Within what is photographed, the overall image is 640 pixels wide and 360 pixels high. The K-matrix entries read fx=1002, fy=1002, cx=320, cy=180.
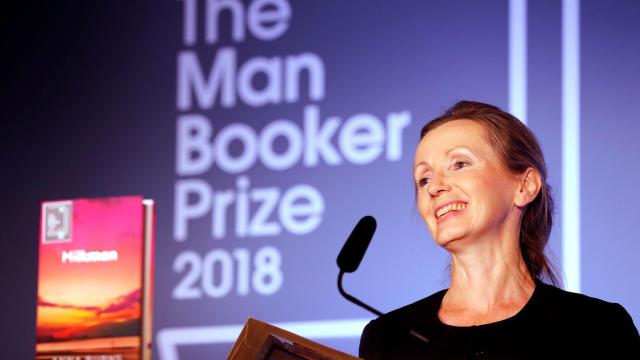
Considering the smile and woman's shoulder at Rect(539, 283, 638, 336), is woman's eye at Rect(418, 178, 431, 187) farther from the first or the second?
woman's shoulder at Rect(539, 283, 638, 336)

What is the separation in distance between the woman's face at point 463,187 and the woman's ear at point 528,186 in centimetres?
2

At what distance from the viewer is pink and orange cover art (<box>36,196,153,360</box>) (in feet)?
12.2

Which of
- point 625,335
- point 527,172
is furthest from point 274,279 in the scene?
point 625,335

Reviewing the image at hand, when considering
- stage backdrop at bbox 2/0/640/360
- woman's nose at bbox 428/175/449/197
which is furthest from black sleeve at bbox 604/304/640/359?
stage backdrop at bbox 2/0/640/360

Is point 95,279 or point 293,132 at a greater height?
point 293,132

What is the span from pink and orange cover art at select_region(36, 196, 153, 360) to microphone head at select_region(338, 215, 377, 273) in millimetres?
1814

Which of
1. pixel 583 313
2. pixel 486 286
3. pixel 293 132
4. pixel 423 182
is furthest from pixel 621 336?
pixel 293 132

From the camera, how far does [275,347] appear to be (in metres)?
1.74

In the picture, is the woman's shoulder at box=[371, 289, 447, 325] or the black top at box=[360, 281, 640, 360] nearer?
the black top at box=[360, 281, 640, 360]

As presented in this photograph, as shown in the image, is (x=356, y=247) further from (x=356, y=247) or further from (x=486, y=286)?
(x=486, y=286)

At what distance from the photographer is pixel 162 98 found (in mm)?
4234

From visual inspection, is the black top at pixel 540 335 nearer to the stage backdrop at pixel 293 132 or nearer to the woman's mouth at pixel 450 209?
the woman's mouth at pixel 450 209

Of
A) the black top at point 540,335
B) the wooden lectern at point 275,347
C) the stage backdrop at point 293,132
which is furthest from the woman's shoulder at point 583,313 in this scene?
the stage backdrop at point 293,132

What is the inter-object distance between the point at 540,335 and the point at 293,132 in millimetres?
2015
